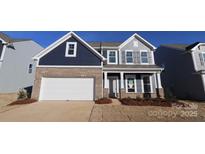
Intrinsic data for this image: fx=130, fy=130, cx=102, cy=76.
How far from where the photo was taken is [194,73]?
48.2 ft

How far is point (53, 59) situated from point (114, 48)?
719 cm

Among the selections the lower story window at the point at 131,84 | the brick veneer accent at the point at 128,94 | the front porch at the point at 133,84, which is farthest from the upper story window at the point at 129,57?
the brick veneer accent at the point at 128,94

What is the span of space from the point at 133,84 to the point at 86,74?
221 inches

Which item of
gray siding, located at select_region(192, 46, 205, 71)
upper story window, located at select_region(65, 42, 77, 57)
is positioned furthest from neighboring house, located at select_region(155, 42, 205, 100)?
upper story window, located at select_region(65, 42, 77, 57)

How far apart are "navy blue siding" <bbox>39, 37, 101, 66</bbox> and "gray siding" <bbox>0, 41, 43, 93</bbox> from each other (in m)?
5.34

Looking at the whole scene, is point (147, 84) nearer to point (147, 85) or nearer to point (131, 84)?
point (147, 85)

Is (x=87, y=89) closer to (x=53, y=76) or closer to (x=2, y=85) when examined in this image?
(x=53, y=76)

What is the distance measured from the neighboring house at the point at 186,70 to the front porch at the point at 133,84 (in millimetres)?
2338

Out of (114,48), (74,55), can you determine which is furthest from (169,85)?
(74,55)

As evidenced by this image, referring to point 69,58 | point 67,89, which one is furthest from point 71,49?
point 67,89

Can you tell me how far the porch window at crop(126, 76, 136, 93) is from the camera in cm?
1439

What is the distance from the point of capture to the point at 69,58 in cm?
1255

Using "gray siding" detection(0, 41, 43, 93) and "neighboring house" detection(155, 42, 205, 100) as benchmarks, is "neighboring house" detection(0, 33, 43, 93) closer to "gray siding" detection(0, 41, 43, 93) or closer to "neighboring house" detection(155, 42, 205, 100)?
"gray siding" detection(0, 41, 43, 93)

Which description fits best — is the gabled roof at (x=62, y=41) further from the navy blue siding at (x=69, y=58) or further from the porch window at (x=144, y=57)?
the porch window at (x=144, y=57)
